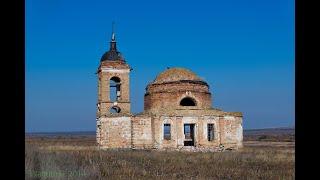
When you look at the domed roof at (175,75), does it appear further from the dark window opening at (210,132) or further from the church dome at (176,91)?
the dark window opening at (210,132)

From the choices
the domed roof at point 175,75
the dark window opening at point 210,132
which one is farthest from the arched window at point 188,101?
the dark window opening at point 210,132

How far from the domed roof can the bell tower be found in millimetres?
2321

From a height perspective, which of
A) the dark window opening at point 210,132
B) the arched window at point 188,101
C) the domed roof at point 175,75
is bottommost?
the dark window opening at point 210,132

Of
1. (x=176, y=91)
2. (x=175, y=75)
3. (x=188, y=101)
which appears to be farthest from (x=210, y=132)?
(x=175, y=75)

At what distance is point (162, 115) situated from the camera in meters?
27.4

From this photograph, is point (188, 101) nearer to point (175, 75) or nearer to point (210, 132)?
point (175, 75)

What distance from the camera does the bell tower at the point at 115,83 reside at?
28.8 meters

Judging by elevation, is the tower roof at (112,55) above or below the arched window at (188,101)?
above

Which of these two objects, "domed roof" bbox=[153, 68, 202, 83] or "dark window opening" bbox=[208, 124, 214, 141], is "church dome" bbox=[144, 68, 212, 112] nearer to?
"domed roof" bbox=[153, 68, 202, 83]

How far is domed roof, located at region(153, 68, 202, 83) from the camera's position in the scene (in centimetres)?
2949

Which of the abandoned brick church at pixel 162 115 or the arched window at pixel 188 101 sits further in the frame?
the arched window at pixel 188 101

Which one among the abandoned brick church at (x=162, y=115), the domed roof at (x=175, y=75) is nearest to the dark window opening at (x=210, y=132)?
the abandoned brick church at (x=162, y=115)
